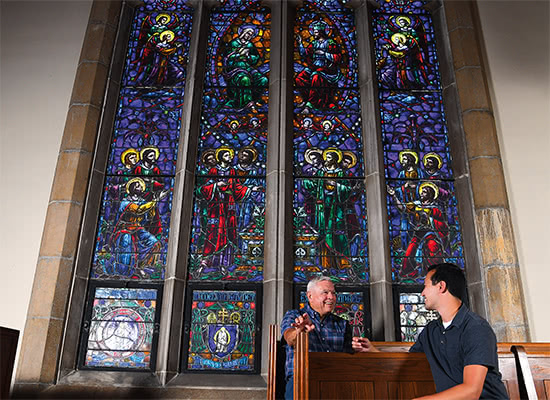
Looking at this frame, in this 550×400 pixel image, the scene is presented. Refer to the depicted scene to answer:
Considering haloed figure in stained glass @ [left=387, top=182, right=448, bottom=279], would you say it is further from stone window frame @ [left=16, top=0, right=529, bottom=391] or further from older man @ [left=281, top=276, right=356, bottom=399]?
older man @ [left=281, top=276, right=356, bottom=399]

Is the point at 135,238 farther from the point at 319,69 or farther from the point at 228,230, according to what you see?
the point at 319,69

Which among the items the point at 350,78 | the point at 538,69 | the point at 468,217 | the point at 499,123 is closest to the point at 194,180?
the point at 350,78

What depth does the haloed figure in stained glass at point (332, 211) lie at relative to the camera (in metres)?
4.69

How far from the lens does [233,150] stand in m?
5.15

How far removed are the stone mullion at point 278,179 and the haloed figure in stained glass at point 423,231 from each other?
994 millimetres

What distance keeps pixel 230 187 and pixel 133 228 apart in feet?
3.08

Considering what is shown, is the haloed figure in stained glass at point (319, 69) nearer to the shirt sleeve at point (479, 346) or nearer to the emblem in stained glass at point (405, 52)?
the emblem in stained glass at point (405, 52)

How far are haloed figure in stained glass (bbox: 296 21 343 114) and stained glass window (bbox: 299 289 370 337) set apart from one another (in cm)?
183


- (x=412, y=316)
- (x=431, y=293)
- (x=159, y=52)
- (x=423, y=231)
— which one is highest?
(x=159, y=52)

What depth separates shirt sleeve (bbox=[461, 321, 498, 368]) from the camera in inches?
77.4

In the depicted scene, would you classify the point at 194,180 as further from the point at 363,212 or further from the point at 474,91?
the point at 474,91

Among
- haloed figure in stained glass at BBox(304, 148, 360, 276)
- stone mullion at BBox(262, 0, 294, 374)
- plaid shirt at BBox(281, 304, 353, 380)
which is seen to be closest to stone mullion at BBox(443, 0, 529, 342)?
haloed figure in stained glass at BBox(304, 148, 360, 276)

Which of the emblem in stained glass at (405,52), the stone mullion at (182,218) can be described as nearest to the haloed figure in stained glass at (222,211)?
the stone mullion at (182,218)

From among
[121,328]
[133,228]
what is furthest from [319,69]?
[121,328]
